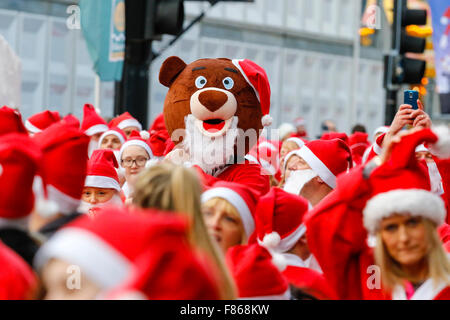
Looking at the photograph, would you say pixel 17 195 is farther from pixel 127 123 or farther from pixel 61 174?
pixel 127 123

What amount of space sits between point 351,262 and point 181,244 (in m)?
1.58

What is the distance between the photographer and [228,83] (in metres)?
5.60

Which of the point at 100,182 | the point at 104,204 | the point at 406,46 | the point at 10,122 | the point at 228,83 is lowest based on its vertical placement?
the point at 104,204

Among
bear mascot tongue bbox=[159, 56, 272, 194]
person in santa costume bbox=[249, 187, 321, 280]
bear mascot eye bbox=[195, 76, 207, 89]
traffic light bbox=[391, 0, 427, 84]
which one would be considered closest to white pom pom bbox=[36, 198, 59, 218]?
person in santa costume bbox=[249, 187, 321, 280]

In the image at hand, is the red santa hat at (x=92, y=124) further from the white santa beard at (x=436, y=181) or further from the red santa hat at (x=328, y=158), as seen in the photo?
the white santa beard at (x=436, y=181)

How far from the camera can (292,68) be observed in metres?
25.6

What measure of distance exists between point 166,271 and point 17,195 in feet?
3.01

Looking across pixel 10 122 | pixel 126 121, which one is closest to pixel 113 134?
pixel 126 121

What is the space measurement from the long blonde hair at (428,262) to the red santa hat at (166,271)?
3.82 feet

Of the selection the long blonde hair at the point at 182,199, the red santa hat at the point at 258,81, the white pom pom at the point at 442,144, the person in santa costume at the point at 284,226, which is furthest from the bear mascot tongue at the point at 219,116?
the long blonde hair at the point at 182,199

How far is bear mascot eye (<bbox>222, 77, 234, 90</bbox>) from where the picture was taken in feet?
18.3

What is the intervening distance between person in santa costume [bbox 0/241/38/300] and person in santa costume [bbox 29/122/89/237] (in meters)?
0.56

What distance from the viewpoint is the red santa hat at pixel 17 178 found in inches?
124
